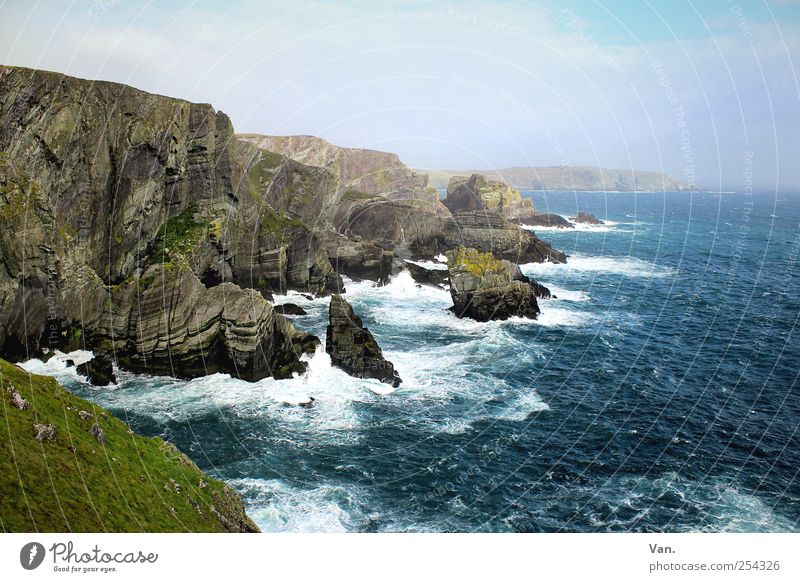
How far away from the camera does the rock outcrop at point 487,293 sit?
69.1 meters

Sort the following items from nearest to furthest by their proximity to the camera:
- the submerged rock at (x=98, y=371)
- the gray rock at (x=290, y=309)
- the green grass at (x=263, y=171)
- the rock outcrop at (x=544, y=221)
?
the submerged rock at (x=98, y=371)
the gray rock at (x=290, y=309)
the green grass at (x=263, y=171)
the rock outcrop at (x=544, y=221)

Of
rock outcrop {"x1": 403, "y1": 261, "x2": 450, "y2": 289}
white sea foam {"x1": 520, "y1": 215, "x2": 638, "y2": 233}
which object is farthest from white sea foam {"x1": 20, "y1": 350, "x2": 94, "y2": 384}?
white sea foam {"x1": 520, "y1": 215, "x2": 638, "y2": 233}

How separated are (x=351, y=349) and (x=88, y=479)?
103 feet

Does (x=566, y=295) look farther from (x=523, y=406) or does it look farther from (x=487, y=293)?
(x=523, y=406)

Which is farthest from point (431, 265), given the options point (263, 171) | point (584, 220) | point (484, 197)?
point (584, 220)

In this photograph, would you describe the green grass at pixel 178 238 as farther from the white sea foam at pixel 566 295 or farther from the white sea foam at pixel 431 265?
the white sea foam at pixel 431 265

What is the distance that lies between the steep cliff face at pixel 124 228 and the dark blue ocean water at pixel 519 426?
11.8ft

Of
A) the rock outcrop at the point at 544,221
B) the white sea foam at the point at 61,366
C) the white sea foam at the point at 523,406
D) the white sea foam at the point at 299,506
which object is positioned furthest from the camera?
the rock outcrop at the point at 544,221

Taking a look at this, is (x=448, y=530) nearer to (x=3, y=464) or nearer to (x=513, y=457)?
(x=513, y=457)

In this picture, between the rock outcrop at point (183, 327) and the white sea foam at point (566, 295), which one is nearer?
the rock outcrop at point (183, 327)

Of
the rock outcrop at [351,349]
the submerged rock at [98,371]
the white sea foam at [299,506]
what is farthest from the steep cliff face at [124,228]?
the white sea foam at [299,506]

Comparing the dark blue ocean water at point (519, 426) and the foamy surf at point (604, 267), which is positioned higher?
the foamy surf at point (604, 267)

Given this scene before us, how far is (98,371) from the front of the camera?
43.6 meters

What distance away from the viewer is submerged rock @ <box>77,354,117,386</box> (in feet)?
143
